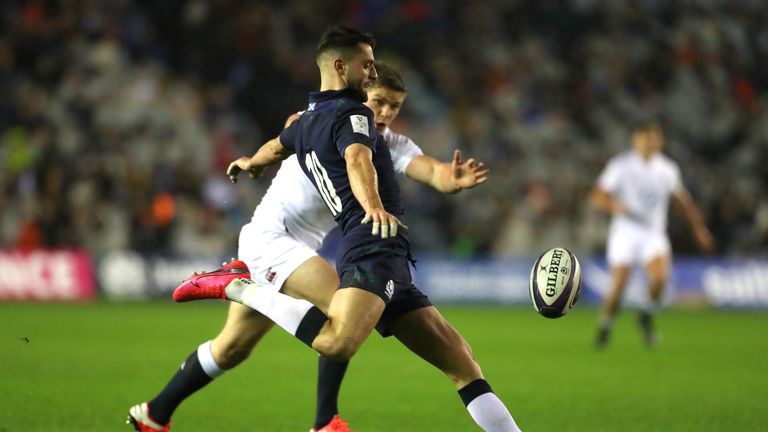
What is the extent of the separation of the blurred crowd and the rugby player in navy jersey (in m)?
13.1

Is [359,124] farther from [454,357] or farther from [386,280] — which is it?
[454,357]

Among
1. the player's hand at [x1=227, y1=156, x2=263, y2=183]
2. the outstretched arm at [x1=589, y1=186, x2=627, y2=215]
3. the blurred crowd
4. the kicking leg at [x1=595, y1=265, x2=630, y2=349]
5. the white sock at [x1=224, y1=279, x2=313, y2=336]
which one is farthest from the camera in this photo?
the blurred crowd

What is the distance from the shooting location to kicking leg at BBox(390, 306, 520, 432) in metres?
5.23

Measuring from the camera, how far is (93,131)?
18594mm

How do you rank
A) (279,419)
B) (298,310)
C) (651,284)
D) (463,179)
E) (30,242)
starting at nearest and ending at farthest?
1. (298,310)
2. (463,179)
3. (279,419)
4. (651,284)
5. (30,242)

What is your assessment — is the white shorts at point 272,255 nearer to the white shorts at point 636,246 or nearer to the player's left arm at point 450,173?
the player's left arm at point 450,173

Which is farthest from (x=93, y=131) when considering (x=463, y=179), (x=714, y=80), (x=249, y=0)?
(x=463, y=179)

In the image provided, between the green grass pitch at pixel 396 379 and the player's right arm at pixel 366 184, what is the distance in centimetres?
226

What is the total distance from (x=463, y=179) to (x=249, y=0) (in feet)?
52.6

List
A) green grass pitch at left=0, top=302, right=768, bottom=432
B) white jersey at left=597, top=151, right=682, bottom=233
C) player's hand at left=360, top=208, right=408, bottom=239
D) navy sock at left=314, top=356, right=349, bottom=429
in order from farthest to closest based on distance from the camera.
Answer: white jersey at left=597, top=151, right=682, bottom=233 → green grass pitch at left=0, top=302, right=768, bottom=432 → navy sock at left=314, top=356, right=349, bottom=429 → player's hand at left=360, top=208, right=408, bottom=239

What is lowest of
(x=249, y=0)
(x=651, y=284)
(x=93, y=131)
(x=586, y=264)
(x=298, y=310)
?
(x=298, y=310)

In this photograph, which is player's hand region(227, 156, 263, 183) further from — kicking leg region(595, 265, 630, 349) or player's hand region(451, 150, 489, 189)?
kicking leg region(595, 265, 630, 349)

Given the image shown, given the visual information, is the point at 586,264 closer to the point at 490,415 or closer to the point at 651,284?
the point at 651,284

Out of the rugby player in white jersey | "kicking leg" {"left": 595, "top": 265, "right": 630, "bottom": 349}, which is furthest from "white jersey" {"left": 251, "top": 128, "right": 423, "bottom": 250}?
"kicking leg" {"left": 595, "top": 265, "right": 630, "bottom": 349}
